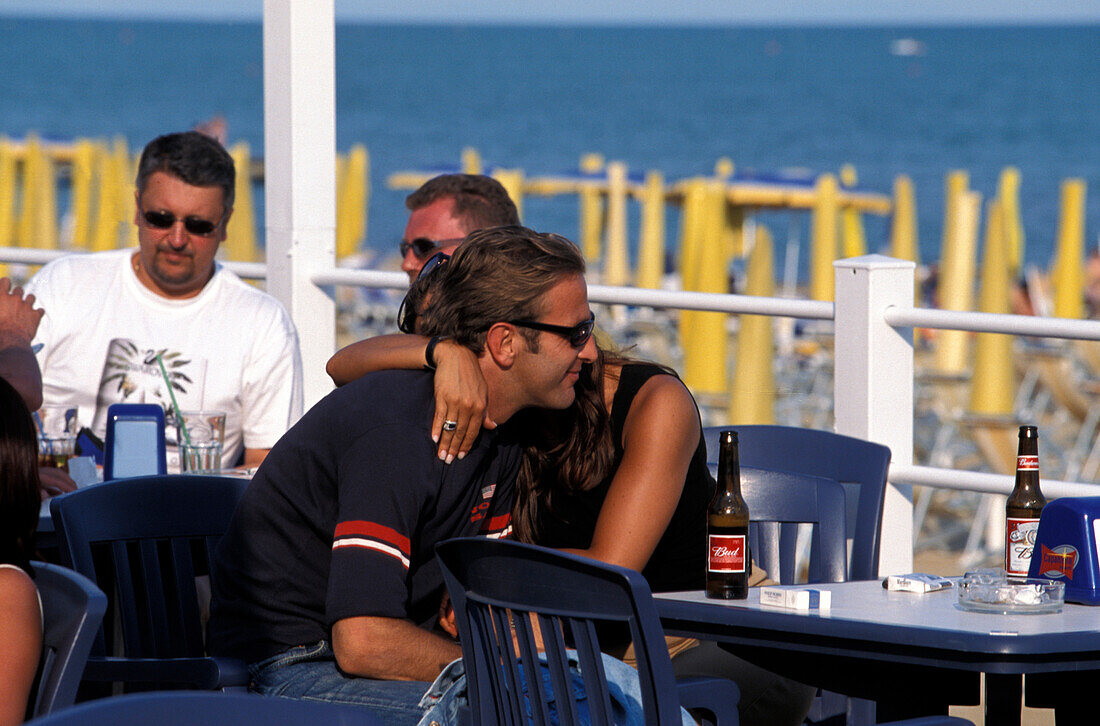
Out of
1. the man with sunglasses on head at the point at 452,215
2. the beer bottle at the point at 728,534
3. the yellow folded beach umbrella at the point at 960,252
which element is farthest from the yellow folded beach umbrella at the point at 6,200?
the beer bottle at the point at 728,534

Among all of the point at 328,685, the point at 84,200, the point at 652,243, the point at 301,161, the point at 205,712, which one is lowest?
the point at 328,685

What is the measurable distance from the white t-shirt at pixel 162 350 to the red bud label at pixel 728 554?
1.76 m

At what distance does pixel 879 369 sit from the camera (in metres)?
3.59

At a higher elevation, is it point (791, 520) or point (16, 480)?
point (16, 480)

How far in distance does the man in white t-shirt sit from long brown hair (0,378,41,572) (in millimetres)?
1817

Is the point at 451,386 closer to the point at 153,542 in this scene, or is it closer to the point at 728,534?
the point at 728,534

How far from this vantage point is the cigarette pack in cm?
220

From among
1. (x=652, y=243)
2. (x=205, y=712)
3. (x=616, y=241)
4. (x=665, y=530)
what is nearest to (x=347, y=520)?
(x=665, y=530)

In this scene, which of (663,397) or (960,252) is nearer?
(663,397)

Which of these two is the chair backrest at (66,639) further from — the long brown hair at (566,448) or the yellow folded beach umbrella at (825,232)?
the yellow folded beach umbrella at (825,232)

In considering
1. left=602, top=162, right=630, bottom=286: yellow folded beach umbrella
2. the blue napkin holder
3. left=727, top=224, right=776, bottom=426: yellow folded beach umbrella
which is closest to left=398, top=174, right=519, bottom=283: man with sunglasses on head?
the blue napkin holder

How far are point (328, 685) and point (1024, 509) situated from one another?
3.79ft

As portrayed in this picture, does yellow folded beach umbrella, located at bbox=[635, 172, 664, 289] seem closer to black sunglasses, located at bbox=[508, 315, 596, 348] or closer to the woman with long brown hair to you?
the woman with long brown hair

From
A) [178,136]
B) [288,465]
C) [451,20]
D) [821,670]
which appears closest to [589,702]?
[821,670]
